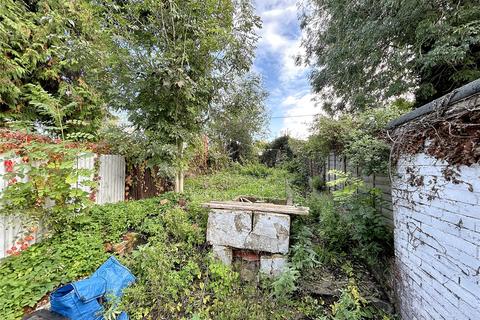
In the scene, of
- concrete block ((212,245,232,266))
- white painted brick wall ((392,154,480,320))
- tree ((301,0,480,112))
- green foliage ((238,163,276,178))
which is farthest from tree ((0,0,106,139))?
green foliage ((238,163,276,178))

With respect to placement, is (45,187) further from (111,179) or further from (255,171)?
(255,171)

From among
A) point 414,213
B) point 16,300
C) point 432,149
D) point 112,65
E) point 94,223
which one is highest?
point 112,65

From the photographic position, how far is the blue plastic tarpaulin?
2016 millimetres

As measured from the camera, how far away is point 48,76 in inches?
213

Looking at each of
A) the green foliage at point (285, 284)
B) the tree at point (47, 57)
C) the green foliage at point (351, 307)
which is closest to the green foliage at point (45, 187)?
the tree at point (47, 57)

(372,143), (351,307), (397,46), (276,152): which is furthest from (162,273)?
(276,152)

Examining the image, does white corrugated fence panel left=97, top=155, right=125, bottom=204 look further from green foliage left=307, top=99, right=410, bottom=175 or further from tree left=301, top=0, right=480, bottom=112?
tree left=301, top=0, right=480, bottom=112

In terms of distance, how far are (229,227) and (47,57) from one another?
20.4 feet

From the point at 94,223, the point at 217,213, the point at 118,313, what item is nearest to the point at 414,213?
the point at 217,213

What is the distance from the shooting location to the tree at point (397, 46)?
3980mm

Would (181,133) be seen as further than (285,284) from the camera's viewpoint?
Yes

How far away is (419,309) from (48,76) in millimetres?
8219

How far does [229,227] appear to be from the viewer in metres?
3.07

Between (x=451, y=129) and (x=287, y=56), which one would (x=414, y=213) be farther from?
(x=287, y=56)
